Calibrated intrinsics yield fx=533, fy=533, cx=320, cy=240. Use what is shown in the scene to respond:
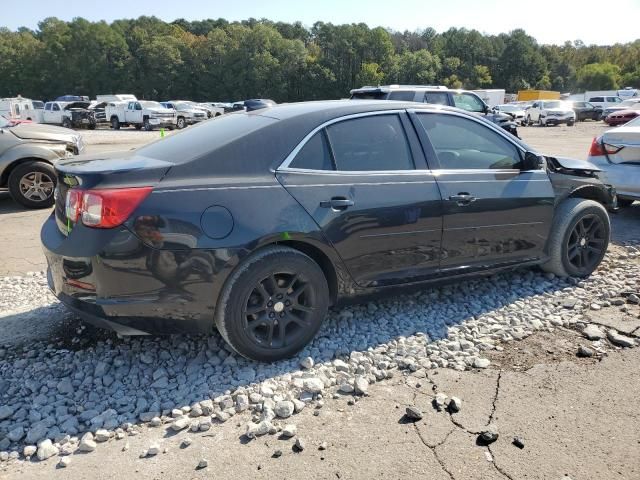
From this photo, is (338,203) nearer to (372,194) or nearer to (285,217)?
(372,194)

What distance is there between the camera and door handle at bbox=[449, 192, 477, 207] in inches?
157

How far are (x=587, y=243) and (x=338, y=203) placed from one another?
2.87m

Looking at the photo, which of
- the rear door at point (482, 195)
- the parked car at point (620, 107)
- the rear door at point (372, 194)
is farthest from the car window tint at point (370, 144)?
the parked car at point (620, 107)

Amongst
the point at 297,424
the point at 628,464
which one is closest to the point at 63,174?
the point at 297,424

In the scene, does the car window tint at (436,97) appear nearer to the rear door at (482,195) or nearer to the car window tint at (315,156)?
the rear door at (482,195)

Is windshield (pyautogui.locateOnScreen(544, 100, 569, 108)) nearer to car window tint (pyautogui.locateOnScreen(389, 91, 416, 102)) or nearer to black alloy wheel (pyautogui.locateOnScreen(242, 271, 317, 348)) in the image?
car window tint (pyautogui.locateOnScreen(389, 91, 416, 102))

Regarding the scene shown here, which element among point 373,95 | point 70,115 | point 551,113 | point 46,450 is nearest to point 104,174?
point 46,450

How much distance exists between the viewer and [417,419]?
2902 millimetres

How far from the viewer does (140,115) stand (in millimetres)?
33094

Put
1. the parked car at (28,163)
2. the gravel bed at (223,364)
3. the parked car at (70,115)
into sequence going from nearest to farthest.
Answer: the gravel bed at (223,364) → the parked car at (28,163) → the parked car at (70,115)

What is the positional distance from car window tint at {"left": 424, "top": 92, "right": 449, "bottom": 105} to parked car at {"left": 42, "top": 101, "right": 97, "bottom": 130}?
95.0 feet

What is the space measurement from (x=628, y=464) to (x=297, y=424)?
1.64 meters

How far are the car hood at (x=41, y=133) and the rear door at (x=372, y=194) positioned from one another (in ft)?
22.9

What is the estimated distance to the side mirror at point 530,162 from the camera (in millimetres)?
4500
